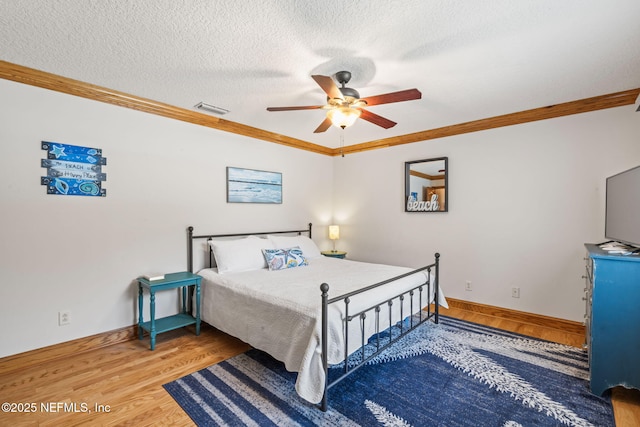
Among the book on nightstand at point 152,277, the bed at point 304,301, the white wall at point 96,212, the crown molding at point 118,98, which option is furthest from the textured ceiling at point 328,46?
the book on nightstand at point 152,277

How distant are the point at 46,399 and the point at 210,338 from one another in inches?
51.1

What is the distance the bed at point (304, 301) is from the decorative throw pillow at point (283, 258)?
0.01m

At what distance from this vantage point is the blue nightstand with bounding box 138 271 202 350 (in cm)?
286

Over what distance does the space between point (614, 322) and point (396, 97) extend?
7.19 ft

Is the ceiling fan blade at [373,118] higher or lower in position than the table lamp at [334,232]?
higher

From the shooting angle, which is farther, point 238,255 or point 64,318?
point 238,255

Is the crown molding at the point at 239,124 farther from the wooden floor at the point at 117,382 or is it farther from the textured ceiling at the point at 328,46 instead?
the wooden floor at the point at 117,382

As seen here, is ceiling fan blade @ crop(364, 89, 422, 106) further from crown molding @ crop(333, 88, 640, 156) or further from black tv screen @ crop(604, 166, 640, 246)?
crown molding @ crop(333, 88, 640, 156)

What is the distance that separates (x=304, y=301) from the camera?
2299 millimetres

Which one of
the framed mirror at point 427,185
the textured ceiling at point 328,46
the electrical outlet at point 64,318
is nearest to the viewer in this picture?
the textured ceiling at point 328,46

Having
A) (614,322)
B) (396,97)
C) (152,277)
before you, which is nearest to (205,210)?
(152,277)

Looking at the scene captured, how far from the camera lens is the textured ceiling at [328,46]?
5.82 feet

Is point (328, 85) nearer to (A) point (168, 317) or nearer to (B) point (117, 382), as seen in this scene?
(B) point (117, 382)

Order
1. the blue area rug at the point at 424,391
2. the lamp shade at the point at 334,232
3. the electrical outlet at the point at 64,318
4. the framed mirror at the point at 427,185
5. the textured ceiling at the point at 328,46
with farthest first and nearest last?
the lamp shade at the point at 334,232 → the framed mirror at the point at 427,185 → the electrical outlet at the point at 64,318 → the blue area rug at the point at 424,391 → the textured ceiling at the point at 328,46
